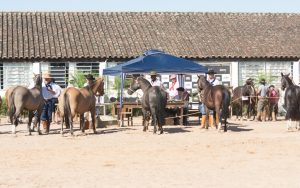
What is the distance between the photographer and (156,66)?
2019cm

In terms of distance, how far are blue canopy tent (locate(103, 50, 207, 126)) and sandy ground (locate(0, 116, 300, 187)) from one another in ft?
9.49

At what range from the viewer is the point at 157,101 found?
17219 mm

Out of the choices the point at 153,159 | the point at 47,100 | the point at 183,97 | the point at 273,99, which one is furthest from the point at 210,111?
the point at 153,159

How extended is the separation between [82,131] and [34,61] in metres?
12.5

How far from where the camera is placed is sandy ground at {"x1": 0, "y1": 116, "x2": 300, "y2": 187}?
9.10m

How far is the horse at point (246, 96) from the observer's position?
24.4m

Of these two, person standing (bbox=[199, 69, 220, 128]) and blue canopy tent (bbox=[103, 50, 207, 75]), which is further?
blue canopy tent (bbox=[103, 50, 207, 75])

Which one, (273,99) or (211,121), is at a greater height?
(273,99)

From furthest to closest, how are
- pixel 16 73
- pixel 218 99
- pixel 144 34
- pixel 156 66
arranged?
pixel 144 34 < pixel 16 73 < pixel 156 66 < pixel 218 99

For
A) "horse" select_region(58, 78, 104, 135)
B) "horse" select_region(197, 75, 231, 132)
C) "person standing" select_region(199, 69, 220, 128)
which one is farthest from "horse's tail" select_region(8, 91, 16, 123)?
"person standing" select_region(199, 69, 220, 128)

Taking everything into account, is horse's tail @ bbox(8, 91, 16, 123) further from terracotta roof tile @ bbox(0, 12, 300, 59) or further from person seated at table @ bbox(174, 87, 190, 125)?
terracotta roof tile @ bbox(0, 12, 300, 59)

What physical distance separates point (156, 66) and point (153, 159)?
8751mm

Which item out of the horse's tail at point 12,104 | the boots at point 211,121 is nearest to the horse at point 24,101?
the horse's tail at point 12,104

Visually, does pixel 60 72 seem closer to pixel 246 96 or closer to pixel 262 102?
pixel 246 96
